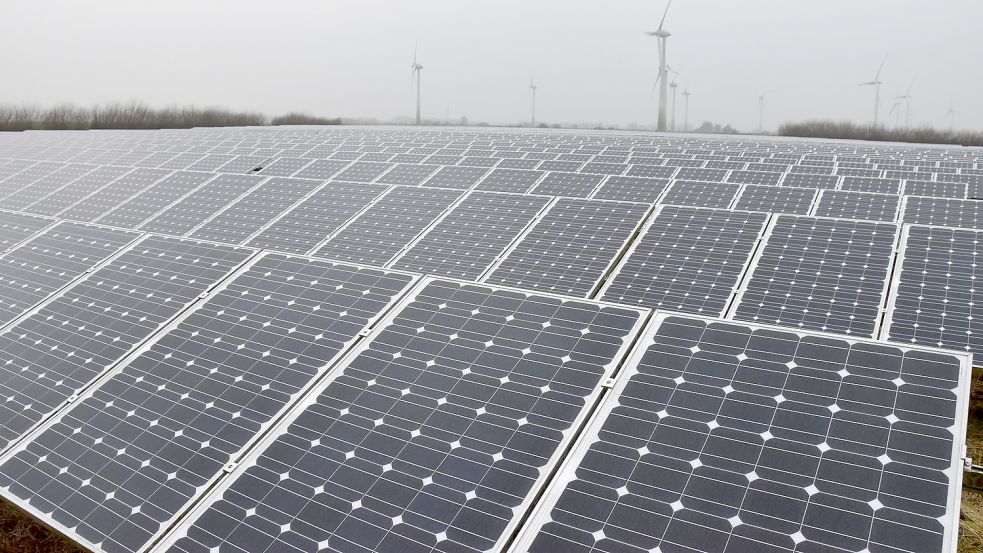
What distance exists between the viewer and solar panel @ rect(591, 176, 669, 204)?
22089mm

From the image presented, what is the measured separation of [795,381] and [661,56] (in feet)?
252

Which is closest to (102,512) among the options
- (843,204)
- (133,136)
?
(843,204)

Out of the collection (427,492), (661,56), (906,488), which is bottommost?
(427,492)

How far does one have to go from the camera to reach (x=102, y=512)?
8945 mm

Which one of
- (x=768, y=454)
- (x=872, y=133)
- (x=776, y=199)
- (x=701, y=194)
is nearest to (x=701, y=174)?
(x=701, y=194)

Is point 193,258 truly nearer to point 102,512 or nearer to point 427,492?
point 102,512

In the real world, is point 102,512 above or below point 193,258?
below

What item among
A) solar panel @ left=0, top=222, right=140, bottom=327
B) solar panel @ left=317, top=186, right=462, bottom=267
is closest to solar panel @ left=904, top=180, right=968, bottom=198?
solar panel @ left=317, top=186, right=462, bottom=267

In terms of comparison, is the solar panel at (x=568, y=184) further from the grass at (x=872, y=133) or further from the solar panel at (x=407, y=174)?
the grass at (x=872, y=133)

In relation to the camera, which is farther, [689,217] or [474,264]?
[689,217]

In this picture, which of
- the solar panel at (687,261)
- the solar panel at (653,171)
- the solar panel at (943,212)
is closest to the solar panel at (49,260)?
the solar panel at (687,261)

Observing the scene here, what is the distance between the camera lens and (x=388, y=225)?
62.3ft

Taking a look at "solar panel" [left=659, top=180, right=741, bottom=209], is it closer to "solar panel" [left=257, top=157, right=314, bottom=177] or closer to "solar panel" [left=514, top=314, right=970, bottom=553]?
"solar panel" [left=514, top=314, right=970, bottom=553]

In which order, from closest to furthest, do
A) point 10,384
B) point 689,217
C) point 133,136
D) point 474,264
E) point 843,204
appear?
point 10,384
point 474,264
point 689,217
point 843,204
point 133,136
